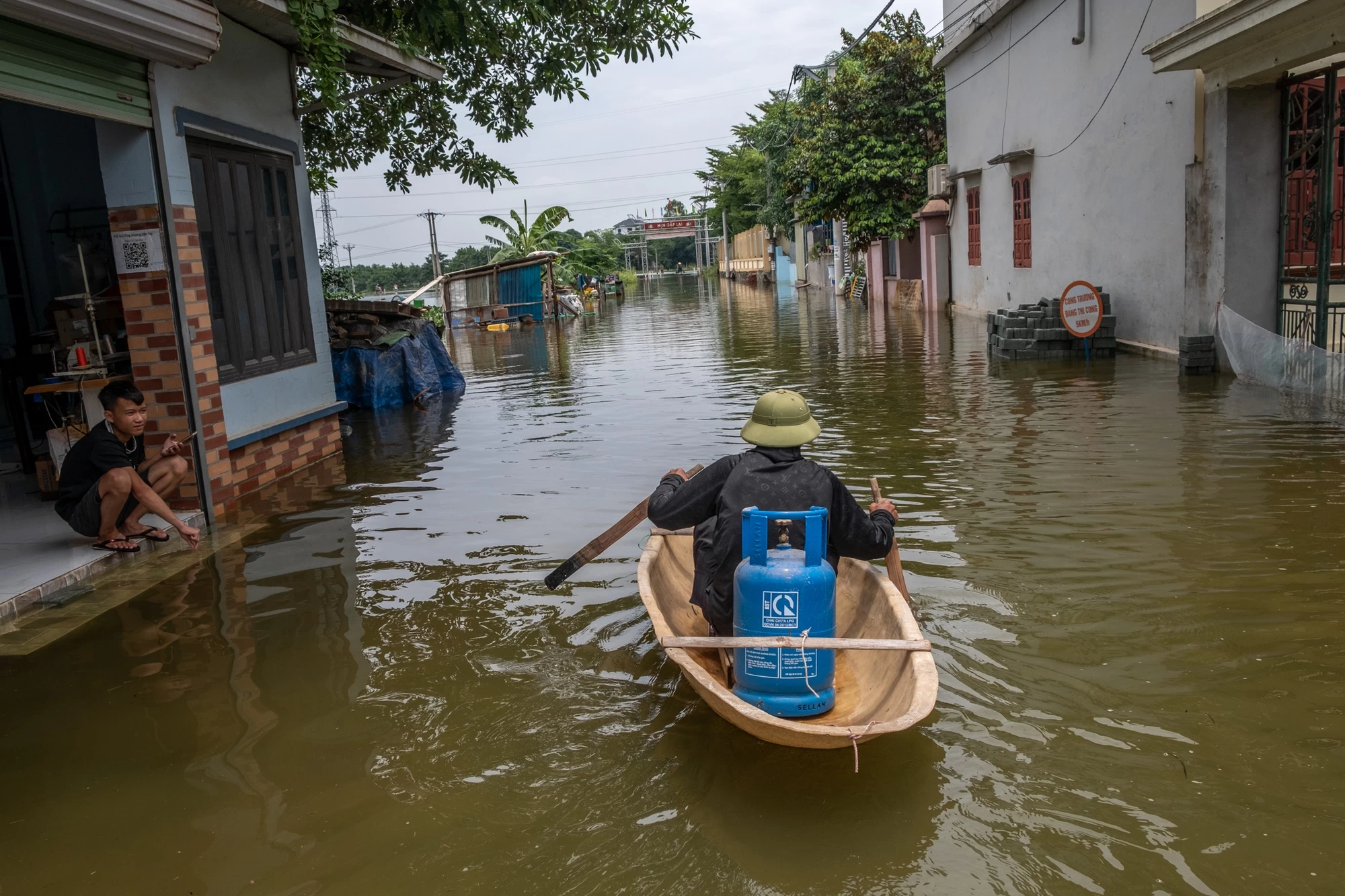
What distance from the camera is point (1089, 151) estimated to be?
15.2m

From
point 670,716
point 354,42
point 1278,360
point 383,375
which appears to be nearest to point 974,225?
point 1278,360

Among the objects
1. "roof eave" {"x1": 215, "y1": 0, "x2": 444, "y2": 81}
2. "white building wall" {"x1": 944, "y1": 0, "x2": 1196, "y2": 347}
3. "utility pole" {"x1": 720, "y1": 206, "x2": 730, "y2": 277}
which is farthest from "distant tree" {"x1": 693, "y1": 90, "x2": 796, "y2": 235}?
"roof eave" {"x1": 215, "y1": 0, "x2": 444, "y2": 81}

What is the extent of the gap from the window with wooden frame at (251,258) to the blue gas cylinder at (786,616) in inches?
240

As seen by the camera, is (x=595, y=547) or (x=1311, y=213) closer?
(x=595, y=547)

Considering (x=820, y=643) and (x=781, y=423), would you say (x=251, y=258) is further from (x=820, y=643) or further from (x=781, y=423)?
(x=820, y=643)

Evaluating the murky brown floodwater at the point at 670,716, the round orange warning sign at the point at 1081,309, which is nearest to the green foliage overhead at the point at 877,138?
the round orange warning sign at the point at 1081,309

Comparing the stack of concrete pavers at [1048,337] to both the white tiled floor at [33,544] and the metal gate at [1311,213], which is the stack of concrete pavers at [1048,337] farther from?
the white tiled floor at [33,544]

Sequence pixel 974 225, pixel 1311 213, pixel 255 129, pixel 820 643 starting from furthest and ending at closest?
1. pixel 974 225
2. pixel 1311 213
3. pixel 255 129
4. pixel 820 643

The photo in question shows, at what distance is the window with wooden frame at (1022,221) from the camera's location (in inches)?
729

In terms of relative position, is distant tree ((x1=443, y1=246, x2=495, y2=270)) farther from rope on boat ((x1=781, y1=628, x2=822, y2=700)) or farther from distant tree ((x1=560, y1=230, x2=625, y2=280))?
rope on boat ((x1=781, y1=628, x2=822, y2=700))

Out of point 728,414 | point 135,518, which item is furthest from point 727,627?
point 728,414

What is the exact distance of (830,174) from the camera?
27391 mm

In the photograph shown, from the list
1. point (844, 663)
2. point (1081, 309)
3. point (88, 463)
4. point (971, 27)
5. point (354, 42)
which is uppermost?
point (971, 27)

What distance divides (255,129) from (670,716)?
7.16 meters
